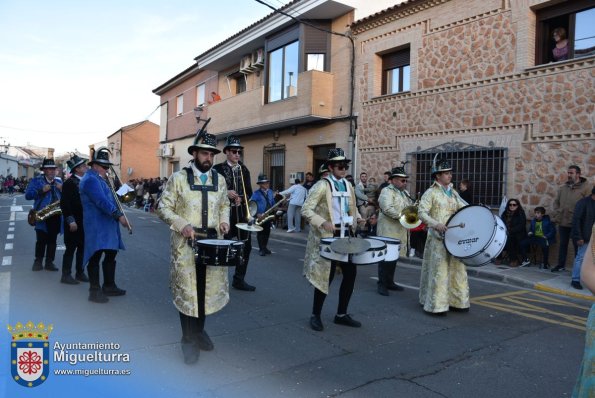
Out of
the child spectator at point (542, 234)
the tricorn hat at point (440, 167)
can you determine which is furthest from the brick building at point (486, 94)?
the tricorn hat at point (440, 167)

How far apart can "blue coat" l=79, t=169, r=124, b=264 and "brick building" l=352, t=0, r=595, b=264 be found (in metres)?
Result: 8.87

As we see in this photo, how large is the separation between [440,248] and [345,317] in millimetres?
1677

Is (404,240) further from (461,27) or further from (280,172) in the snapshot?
(280,172)

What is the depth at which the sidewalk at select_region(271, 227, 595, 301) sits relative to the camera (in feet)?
26.2

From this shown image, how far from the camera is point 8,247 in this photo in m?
11.1

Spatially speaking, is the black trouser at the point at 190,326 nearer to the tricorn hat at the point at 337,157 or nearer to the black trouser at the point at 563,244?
the tricorn hat at the point at 337,157

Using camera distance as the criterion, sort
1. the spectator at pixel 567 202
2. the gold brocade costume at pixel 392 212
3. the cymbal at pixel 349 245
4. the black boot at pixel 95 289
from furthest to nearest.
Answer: the spectator at pixel 567 202 < the gold brocade costume at pixel 392 212 < the black boot at pixel 95 289 < the cymbal at pixel 349 245

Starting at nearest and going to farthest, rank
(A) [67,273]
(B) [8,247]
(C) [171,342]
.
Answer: (C) [171,342]
(A) [67,273]
(B) [8,247]

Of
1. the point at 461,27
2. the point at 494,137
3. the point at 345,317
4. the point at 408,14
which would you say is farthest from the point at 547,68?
the point at 345,317

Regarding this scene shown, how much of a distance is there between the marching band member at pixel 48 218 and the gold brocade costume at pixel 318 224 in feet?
17.1

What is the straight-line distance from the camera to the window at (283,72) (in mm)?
17922

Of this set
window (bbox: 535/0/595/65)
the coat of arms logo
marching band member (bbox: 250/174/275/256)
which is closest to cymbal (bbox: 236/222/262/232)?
the coat of arms logo

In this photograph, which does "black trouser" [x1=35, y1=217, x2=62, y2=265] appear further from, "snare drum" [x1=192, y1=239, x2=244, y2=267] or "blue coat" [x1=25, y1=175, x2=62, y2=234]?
"snare drum" [x1=192, y1=239, x2=244, y2=267]

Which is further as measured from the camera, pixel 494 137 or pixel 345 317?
pixel 494 137
